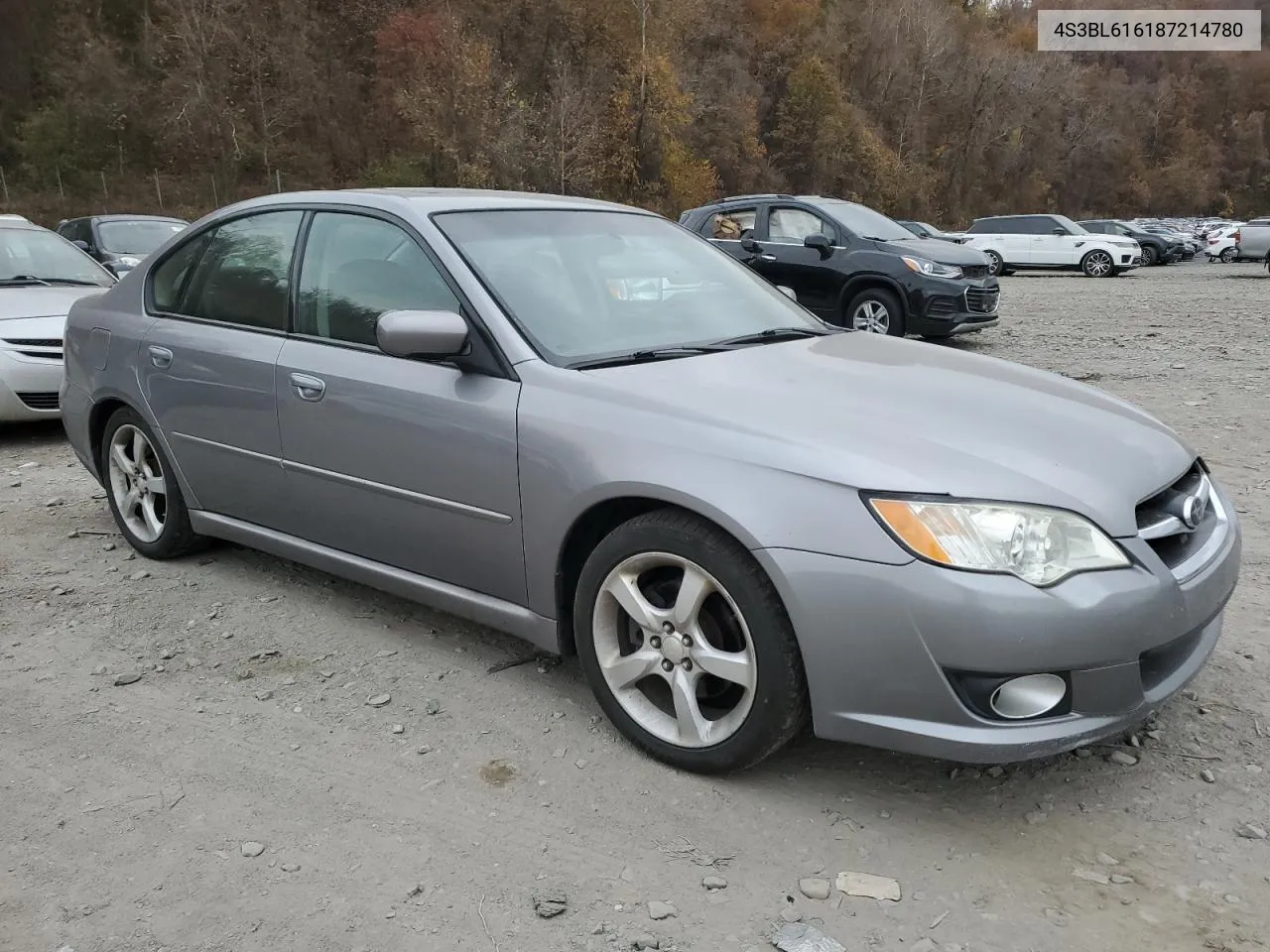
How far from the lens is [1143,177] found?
7394cm

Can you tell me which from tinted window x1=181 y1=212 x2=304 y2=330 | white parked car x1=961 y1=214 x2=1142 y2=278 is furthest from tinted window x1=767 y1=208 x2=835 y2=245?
white parked car x1=961 y1=214 x2=1142 y2=278

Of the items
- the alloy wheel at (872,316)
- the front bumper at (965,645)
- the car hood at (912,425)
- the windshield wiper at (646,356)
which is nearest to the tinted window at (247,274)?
the windshield wiper at (646,356)

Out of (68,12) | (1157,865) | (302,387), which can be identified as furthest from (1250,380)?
(68,12)

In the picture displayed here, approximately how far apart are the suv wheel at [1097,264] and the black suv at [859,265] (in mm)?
16404

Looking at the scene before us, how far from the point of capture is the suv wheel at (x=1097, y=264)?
25.4m

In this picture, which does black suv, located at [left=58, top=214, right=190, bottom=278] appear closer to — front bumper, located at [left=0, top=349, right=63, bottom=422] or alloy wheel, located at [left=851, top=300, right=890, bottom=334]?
front bumper, located at [left=0, top=349, right=63, bottom=422]

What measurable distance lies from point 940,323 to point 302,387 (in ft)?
26.7

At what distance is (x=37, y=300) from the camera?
278 inches

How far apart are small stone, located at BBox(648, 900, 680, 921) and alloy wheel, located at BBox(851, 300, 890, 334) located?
891 centimetres

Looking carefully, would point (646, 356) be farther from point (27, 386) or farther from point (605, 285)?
point (27, 386)

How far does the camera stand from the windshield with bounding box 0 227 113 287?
7.61 m

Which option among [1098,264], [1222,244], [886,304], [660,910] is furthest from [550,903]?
[1222,244]

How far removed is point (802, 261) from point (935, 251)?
143 cm

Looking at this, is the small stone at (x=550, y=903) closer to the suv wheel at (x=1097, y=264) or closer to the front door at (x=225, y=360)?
the front door at (x=225, y=360)
